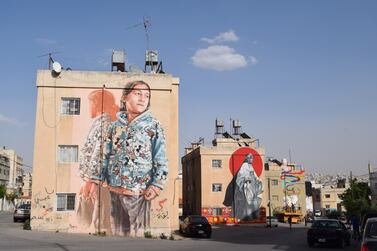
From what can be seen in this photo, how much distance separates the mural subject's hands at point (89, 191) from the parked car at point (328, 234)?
522 inches

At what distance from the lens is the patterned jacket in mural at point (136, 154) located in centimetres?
2814

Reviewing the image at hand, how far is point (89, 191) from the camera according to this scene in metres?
27.5

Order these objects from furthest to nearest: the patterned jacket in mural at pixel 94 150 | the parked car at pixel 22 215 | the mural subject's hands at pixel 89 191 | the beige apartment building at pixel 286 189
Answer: the beige apartment building at pixel 286 189, the parked car at pixel 22 215, the patterned jacket in mural at pixel 94 150, the mural subject's hands at pixel 89 191

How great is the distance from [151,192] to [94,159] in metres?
4.28

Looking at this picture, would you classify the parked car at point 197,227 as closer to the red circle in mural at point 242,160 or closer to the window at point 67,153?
the window at point 67,153

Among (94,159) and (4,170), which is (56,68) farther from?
(4,170)

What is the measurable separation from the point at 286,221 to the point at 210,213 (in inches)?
601

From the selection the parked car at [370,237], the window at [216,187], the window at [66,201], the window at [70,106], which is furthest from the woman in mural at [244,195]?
the parked car at [370,237]

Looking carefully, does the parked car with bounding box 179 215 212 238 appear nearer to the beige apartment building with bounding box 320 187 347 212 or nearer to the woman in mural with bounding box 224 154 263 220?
the woman in mural with bounding box 224 154 263 220

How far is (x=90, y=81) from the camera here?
28.8 meters

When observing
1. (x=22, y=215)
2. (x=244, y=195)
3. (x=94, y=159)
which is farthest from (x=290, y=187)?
(x=94, y=159)

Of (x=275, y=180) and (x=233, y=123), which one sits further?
(x=275, y=180)

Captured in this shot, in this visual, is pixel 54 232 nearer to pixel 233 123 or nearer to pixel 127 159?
pixel 127 159

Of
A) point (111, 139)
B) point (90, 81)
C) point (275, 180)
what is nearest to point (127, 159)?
point (111, 139)
